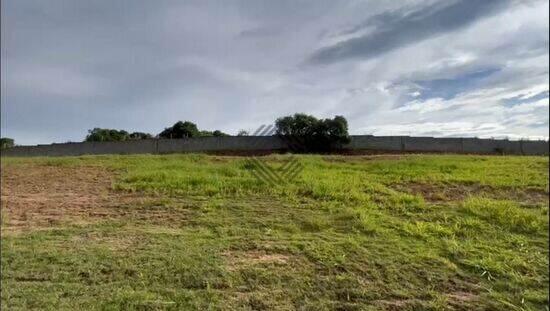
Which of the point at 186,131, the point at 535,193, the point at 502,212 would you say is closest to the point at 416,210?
the point at 502,212

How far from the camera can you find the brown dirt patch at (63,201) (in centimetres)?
482

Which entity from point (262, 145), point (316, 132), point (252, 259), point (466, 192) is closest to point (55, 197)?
point (252, 259)

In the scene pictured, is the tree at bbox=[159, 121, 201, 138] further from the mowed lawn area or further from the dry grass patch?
the dry grass patch

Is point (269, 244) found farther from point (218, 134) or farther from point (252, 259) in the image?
point (218, 134)

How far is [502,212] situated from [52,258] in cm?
502

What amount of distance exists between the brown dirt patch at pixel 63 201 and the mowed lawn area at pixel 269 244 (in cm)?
3

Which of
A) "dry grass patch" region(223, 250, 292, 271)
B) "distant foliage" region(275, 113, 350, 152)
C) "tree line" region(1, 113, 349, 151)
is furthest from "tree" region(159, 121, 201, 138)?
"dry grass patch" region(223, 250, 292, 271)

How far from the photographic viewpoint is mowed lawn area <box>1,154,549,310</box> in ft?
9.29

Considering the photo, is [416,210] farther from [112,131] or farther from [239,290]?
[112,131]

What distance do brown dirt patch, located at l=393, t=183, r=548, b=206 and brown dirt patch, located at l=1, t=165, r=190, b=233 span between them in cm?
401

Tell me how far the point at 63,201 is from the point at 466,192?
6281 mm

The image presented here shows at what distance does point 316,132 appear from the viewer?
52.4ft

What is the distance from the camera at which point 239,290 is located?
9.61 ft

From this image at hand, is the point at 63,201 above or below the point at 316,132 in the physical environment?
below
